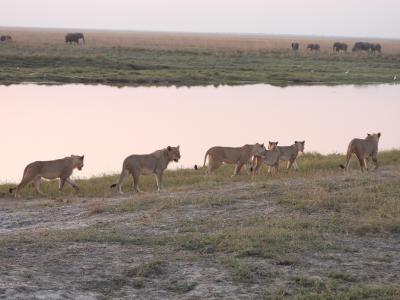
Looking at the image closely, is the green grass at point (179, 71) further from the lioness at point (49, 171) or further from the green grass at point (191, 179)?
the lioness at point (49, 171)

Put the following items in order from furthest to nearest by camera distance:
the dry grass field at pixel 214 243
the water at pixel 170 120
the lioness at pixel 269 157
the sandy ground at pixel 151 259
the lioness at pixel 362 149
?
1. the water at pixel 170 120
2. the lioness at pixel 269 157
3. the lioness at pixel 362 149
4. the dry grass field at pixel 214 243
5. the sandy ground at pixel 151 259

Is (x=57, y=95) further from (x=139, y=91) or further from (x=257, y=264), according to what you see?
(x=257, y=264)

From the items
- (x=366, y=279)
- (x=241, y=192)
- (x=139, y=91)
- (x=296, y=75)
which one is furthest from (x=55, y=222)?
(x=296, y=75)

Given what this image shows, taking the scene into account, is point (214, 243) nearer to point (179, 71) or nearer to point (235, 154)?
point (235, 154)

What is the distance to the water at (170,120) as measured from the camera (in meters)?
23.1

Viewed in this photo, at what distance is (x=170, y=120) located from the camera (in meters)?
29.7

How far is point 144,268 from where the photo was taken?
328 inches

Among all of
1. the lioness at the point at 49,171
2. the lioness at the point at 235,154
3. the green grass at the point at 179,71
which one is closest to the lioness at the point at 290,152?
the lioness at the point at 235,154

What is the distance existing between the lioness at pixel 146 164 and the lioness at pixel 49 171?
111 cm

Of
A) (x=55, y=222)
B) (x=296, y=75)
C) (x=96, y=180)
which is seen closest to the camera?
(x=55, y=222)

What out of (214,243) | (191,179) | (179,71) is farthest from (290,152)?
(179,71)

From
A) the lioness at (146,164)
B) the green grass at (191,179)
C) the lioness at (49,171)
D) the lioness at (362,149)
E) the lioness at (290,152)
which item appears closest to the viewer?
the lioness at (49,171)

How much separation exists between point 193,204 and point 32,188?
4.99 metres

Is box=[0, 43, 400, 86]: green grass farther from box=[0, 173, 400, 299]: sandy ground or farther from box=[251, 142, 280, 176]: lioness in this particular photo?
box=[0, 173, 400, 299]: sandy ground
